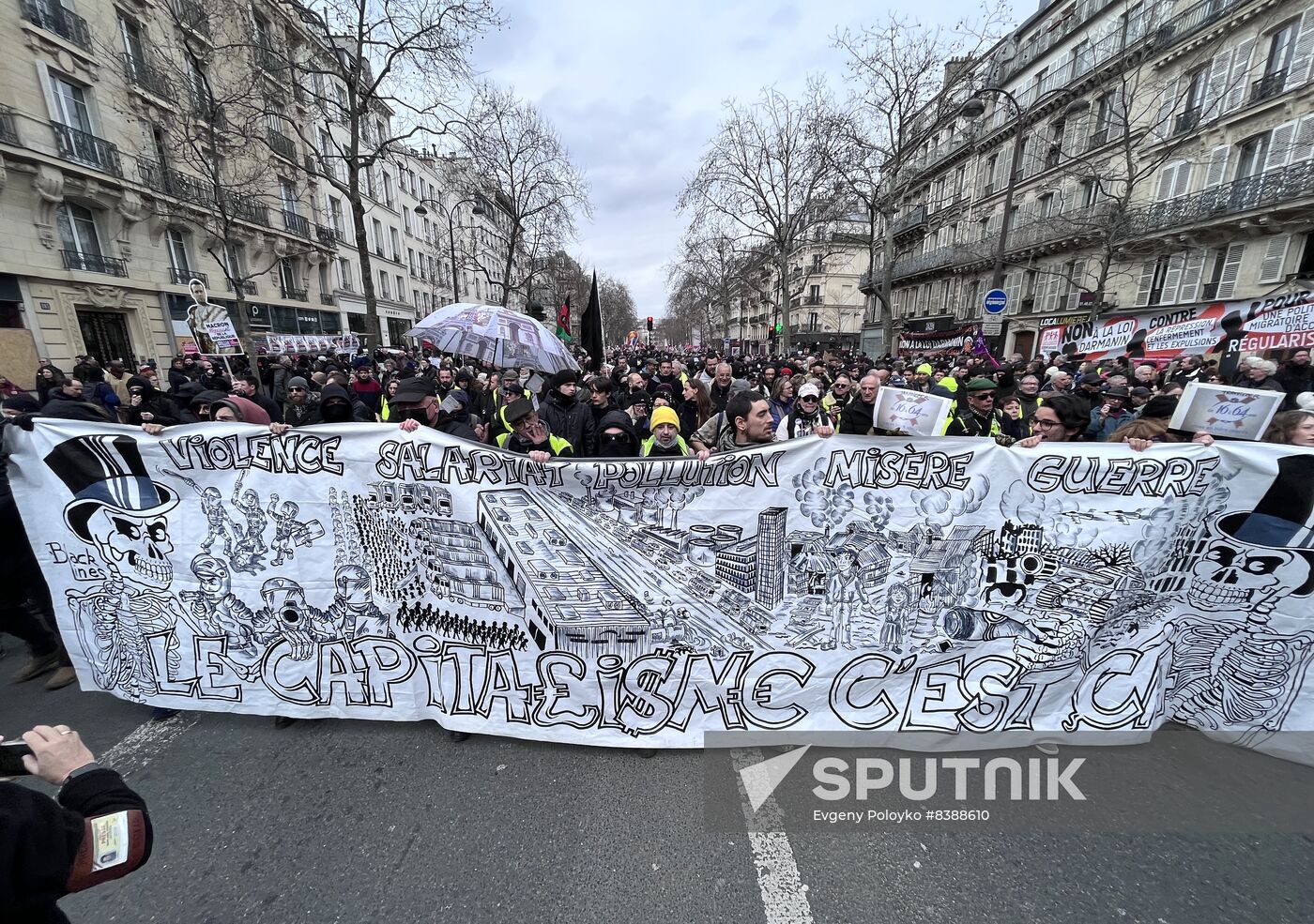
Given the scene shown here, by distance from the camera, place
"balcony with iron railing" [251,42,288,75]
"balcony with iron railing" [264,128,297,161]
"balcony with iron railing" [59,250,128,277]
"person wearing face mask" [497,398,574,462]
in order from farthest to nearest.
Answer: "balcony with iron railing" [264,128,297,161] < "balcony with iron railing" [59,250,128,277] < "balcony with iron railing" [251,42,288,75] < "person wearing face mask" [497,398,574,462]

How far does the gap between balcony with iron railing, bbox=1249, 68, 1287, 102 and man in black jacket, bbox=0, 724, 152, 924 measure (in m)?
30.2

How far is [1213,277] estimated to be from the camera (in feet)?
62.4

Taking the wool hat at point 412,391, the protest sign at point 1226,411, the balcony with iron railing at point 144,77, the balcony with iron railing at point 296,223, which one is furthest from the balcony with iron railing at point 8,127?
Result: the protest sign at point 1226,411

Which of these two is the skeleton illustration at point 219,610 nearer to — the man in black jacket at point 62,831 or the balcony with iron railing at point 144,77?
the man in black jacket at point 62,831

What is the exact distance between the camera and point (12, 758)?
1282mm

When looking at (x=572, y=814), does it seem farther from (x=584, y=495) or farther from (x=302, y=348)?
(x=302, y=348)

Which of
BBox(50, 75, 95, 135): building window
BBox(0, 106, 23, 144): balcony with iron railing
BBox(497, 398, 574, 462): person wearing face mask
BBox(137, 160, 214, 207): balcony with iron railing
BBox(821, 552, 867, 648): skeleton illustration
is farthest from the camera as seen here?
BBox(137, 160, 214, 207): balcony with iron railing

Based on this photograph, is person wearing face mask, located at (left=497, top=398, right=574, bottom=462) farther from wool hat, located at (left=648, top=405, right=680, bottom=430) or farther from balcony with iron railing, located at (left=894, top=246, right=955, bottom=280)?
balcony with iron railing, located at (left=894, top=246, right=955, bottom=280)

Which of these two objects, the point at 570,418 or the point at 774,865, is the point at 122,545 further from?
the point at 774,865

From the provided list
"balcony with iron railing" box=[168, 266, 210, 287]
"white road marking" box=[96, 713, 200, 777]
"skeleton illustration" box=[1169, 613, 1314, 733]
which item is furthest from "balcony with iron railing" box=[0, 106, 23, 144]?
"skeleton illustration" box=[1169, 613, 1314, 733]

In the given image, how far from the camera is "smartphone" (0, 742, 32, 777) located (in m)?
1.26

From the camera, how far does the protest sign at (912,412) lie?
2967 mm

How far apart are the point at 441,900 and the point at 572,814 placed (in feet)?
2.03

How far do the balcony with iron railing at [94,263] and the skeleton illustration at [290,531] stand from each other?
2357 cm
